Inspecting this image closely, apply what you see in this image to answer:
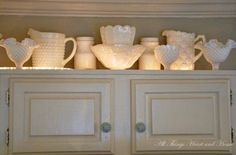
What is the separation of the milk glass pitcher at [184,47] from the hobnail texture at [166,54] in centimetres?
8

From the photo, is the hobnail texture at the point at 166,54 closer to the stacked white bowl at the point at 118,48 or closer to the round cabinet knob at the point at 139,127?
the stacked white bowl at the point at 118,48

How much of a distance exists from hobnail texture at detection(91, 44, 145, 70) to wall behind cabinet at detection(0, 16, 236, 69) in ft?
0.58

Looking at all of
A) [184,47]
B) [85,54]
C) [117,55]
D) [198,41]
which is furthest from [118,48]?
[198,41]

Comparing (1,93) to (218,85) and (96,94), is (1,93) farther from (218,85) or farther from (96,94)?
(218,85)

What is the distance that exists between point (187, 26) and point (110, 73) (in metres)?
0.50

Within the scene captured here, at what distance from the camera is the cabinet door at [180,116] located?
1398mm

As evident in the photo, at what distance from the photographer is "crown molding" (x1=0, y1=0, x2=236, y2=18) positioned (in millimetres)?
1633

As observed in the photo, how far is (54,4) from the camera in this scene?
1641 mm

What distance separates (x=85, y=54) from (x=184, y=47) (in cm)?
37

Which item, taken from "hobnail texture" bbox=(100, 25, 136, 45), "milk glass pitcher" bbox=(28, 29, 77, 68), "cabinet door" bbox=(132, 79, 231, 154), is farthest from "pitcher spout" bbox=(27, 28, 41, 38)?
"cabinet door" bbox=(132, 79, 231, 154)

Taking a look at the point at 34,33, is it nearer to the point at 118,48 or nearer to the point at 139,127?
the point at 118,48

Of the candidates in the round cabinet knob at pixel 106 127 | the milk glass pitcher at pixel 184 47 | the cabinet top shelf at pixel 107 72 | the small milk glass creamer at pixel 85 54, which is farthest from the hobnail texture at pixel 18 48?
the milk glass pitcher at pixel 184 47

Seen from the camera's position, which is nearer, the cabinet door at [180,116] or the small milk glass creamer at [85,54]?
the cabinet door at [180,116]

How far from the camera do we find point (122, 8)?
168 centimetres
